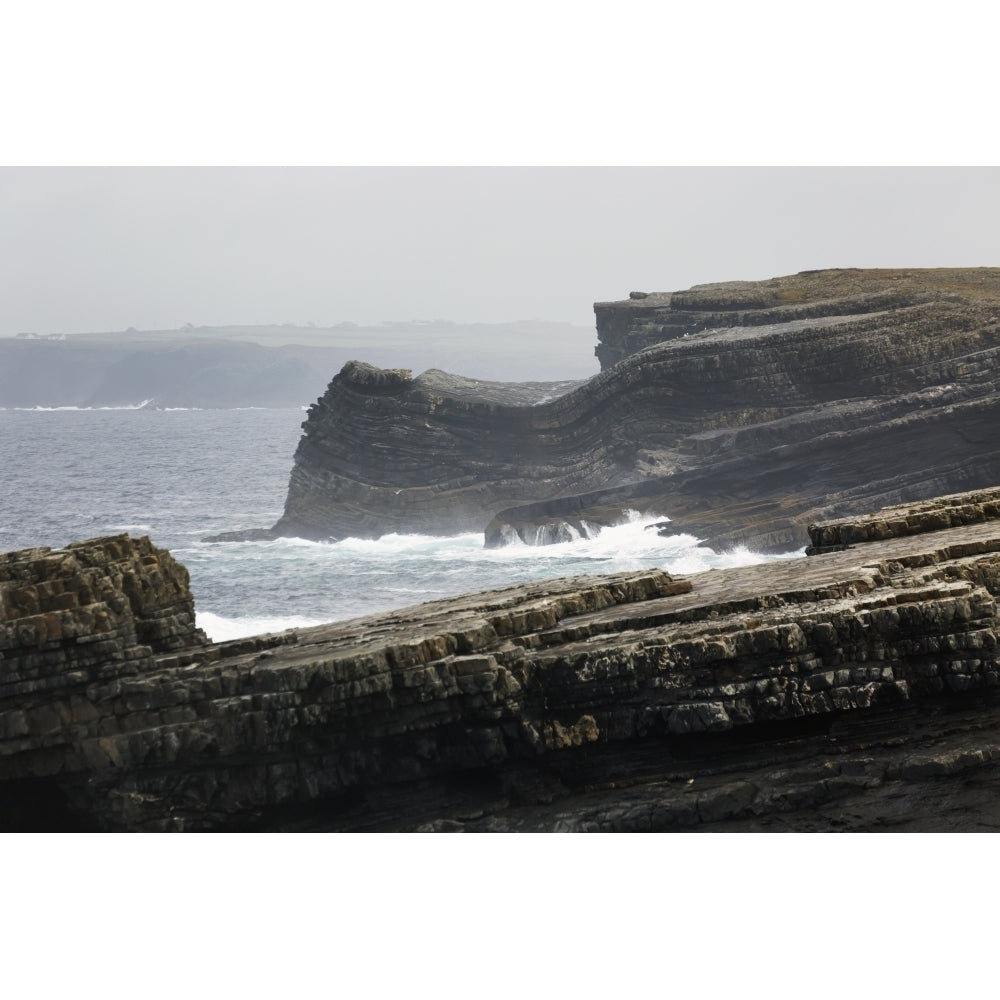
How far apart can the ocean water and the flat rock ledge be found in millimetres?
23440

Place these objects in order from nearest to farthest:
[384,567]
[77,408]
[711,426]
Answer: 1. [384,567]
2. [711,426]
3. [77,408]

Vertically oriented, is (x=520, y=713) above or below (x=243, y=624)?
above

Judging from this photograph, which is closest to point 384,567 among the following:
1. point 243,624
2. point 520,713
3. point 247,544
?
point 247,544

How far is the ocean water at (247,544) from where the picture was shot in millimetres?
52591

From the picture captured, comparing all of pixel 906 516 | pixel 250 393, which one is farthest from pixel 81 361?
pixel 906 516

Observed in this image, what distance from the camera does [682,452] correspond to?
68.1 metres

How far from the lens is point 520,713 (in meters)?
19.8

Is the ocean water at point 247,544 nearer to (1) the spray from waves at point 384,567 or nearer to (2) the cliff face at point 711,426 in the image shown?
(1) the spray from waves at point 384,567

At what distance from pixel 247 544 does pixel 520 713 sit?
50.7 metres

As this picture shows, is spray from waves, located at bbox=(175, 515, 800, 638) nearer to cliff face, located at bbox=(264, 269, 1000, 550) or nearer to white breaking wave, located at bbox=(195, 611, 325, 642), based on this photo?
white breaking wave, located at bbox=(195, 611, 325, 642)

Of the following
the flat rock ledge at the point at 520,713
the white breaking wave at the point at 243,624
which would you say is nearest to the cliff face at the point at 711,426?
the white breaking wave at the point at 243,624

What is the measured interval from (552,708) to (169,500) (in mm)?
68192

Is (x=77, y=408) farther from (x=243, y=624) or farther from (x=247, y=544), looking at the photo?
(x=243, y=624)

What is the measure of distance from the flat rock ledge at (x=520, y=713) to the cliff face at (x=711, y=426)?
38.8m
